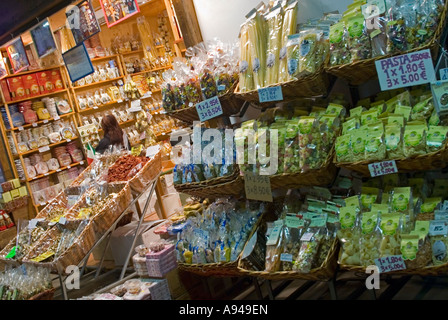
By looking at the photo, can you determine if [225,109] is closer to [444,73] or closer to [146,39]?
[444,73]

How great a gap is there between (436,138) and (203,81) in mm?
1304

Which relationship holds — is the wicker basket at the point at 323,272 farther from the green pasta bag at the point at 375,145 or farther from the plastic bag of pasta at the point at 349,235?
the green pasta bag at the point at 375,145

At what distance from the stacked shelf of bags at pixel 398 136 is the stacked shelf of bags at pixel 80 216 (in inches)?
77.2

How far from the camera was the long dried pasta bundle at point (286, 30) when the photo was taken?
7.40 feet

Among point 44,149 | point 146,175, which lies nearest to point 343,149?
point 146,175

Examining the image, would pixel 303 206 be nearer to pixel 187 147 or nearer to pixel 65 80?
pixel 187 147

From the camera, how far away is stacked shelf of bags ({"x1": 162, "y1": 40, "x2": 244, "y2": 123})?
2.56 meters

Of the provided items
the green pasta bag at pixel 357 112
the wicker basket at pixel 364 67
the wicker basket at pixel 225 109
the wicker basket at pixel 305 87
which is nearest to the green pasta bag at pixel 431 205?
the green pasta bag at pixel 357 112

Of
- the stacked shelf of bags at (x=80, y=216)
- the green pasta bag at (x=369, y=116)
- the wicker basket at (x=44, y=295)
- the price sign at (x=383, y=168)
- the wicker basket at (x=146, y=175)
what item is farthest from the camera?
the wicker basket at (x=146, y=175)

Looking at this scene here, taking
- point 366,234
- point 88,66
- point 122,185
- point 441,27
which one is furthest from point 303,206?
point 88,66

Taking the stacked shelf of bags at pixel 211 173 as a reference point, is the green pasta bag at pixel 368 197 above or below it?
below

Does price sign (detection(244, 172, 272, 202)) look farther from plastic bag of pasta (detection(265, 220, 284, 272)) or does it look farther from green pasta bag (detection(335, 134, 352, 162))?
green pasta bag (detection(335, 134, 352, 162))

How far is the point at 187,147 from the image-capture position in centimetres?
282

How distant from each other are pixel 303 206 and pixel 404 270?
2.14 ft
